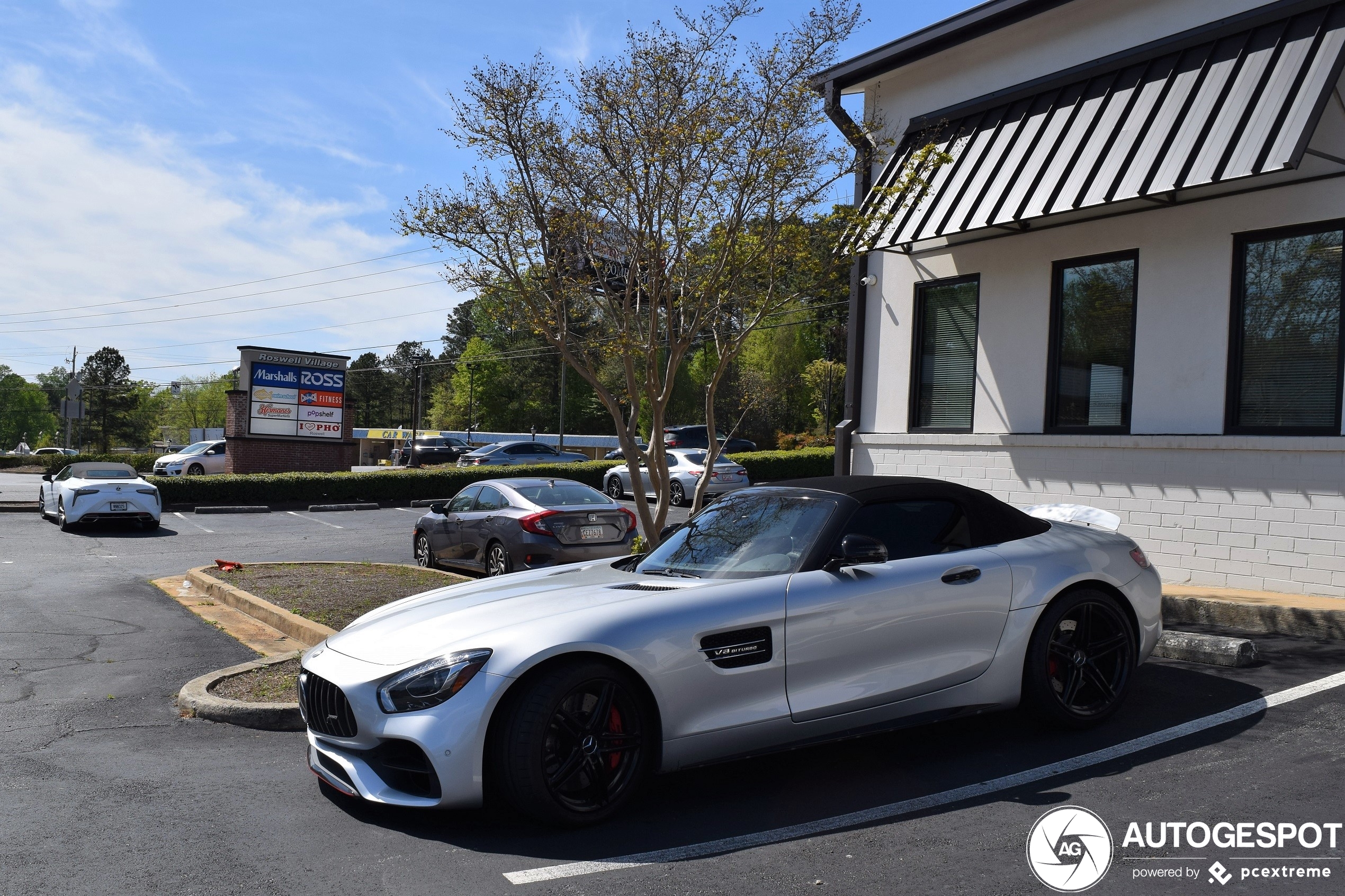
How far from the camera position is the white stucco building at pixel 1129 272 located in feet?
29.0

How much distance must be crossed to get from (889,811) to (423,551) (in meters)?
10.7

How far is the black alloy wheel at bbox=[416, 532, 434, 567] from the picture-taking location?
13922 mm

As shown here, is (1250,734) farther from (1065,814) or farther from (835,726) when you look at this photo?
(835,726)

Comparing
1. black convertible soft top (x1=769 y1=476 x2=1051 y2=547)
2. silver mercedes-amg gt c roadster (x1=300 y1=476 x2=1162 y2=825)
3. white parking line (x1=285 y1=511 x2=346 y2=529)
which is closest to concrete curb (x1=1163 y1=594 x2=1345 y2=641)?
silver mercedes-amg gt c roadster (x1=300 y1=476 x2=1162 y2=825)

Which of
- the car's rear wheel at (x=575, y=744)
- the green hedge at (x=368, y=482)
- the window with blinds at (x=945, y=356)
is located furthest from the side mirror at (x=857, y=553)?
the green hedge at (x=368, y=482)

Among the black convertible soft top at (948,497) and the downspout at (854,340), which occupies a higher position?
the downspout at (854,340)

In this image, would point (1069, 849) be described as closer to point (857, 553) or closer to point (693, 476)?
point (857, 553)

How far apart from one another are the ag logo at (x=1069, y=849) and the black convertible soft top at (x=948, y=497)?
163 centimetres

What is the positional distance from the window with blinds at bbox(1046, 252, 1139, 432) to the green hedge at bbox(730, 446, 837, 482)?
19849 millimetres

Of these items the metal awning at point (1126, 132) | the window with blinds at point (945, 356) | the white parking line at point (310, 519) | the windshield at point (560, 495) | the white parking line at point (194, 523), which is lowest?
the white parking line at point (194, 523)

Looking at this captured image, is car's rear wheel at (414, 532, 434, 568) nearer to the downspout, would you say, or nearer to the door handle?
the downspout

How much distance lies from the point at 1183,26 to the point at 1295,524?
5002 mm

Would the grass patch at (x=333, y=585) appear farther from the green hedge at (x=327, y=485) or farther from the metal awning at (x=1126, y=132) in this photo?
the green hedge at (x=327, y=485)

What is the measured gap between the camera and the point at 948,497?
18.2ft
